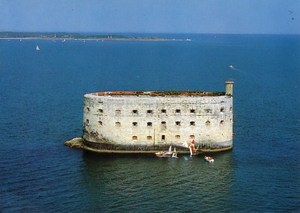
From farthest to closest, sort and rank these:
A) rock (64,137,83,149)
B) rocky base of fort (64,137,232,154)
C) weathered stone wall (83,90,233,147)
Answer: rock (64,137,83,149), rocky base of fort (64,137,232,154), weathered stone wall (83,90,233,147)

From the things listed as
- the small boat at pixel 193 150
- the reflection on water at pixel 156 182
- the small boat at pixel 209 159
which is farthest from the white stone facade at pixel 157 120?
the small boat at pixel 209 159

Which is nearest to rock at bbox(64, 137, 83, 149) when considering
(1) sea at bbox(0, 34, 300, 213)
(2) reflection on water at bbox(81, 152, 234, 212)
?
(1) sea at bbox(0, 34, 300, 213)

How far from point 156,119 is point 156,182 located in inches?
476

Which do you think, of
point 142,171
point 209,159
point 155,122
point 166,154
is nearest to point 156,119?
point 155,122

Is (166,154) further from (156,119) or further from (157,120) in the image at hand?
(156,119)

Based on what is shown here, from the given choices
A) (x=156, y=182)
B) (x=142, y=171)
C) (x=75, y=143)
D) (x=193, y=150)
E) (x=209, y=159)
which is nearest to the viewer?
(x=156, y=182)

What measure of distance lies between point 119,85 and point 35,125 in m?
58.1

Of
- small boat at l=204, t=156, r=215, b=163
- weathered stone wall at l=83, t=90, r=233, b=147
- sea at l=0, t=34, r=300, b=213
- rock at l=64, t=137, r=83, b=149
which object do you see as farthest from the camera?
rock at l=64, t=137, r=83, b=149

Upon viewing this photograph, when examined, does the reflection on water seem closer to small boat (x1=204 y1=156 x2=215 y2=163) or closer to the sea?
the sea

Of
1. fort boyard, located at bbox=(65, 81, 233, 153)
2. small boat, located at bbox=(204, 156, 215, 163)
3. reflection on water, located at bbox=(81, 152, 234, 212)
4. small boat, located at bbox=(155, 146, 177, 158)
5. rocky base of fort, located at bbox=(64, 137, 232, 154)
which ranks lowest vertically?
reflection on water, located at bbox=(81, 152, 234, 212)

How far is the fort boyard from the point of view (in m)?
69.1

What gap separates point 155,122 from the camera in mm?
69312

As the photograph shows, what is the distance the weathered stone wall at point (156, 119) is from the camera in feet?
226

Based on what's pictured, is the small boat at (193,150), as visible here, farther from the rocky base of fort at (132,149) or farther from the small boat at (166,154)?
the small boat at (166,154)
